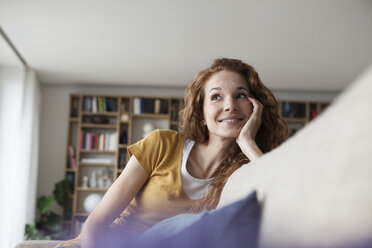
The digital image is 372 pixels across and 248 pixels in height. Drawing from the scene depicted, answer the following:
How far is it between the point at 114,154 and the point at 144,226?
578 centimetres

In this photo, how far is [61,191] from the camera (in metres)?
6.15

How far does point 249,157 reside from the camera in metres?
1.06

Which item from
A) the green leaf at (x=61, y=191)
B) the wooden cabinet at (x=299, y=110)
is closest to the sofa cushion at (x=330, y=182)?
the green leaf at (x=61, y=191)

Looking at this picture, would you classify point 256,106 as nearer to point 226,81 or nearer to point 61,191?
point 226,81

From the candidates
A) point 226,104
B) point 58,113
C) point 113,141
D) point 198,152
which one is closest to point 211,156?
point 198,152

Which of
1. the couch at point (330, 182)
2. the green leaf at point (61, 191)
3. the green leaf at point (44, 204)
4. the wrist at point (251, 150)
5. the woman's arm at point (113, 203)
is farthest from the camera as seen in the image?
the green leaf at point (61, 191)

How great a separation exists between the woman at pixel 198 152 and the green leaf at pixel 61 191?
524cm

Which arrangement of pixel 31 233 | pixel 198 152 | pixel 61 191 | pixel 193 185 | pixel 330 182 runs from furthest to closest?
pixel 61 191 → pixel 31 233 → pixel 198 152 → pixel 193 185 → pixel 330 182

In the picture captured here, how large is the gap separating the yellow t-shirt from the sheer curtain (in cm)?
433

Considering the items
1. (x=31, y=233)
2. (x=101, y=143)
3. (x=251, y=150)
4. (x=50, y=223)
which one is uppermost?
(x=101, y=143)

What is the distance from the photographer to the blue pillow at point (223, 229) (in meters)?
0.49

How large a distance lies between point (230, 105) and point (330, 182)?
81 cm

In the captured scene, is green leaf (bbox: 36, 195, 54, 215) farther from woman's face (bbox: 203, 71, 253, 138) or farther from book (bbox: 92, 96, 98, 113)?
woman's face (bbox: 203, 71, 253, 138)

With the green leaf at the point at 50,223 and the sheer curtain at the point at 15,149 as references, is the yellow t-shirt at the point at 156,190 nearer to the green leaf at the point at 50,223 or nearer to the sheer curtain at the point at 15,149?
the sheer curtain at the point at 15,149
